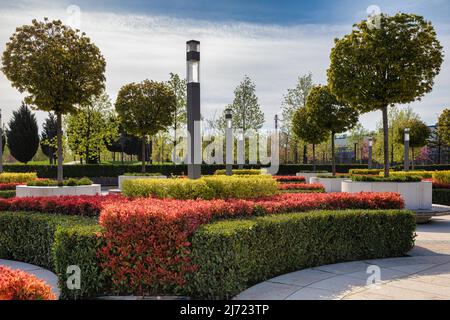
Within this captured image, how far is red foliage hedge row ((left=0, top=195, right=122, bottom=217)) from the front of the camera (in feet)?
25.1

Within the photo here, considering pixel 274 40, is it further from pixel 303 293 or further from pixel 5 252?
pixel 5 252

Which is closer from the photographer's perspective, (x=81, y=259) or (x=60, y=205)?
(x=81, y=259)

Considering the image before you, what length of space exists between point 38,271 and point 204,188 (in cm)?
302

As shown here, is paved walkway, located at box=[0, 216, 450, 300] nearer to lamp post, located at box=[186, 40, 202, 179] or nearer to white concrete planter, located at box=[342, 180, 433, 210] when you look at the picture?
A: lamp post, located at box=[186, 40, 202, 179]

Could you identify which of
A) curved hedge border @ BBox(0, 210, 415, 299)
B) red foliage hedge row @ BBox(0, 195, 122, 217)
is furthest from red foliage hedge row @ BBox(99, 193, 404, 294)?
red foliage hedge row @ BBox(0, 195, 122, 217)

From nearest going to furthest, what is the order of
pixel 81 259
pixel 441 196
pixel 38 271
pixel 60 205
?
pixel 81 259 → pixel 38 271 → pixel 60 205 → pixel 441 196

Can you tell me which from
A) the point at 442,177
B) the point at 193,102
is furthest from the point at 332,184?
the point at 193,102

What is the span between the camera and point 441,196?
16422 mm

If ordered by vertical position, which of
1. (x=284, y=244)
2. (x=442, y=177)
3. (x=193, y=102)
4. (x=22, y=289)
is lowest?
(x=284, y=244)

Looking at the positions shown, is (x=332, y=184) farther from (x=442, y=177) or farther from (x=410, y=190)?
(x=410, y=190)

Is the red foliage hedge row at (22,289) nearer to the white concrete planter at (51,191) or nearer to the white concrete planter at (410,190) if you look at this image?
the white concrete planter at (51,191)

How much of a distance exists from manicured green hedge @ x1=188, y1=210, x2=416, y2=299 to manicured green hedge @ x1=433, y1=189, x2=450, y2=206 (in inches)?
381
